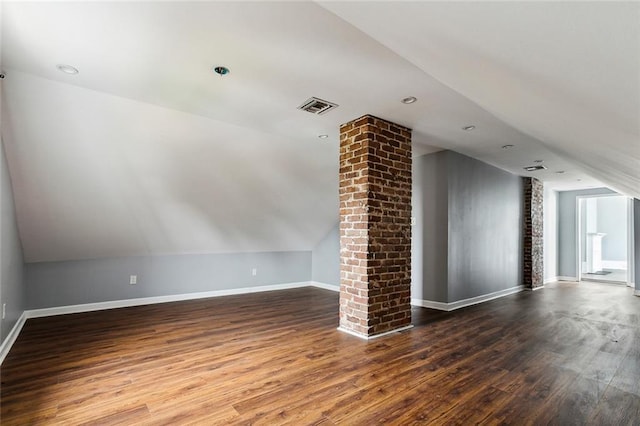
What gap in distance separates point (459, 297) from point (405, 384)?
300cm

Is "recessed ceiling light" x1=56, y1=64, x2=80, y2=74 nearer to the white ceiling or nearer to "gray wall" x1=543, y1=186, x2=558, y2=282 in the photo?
the white ceiling

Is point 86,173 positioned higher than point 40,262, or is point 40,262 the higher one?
point 86,173

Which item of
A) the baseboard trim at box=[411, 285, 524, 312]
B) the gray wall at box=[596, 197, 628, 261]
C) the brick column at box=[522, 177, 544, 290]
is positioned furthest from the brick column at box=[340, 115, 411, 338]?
the gray wall at box=[596, 197, 628, 261]

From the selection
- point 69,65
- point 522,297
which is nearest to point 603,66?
point 69,65

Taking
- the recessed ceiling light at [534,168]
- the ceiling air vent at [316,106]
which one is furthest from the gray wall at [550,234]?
the ceiling air vent at [316,106]

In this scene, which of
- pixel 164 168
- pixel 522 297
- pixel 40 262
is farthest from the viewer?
pixel 522 297

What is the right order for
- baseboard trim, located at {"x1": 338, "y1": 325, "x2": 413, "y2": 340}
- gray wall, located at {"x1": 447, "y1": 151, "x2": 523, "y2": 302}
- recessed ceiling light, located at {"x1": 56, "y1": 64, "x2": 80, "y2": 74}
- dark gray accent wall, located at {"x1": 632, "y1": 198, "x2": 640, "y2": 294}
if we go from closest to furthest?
recessed ceiling light, located at {"x1": 56, "y1": 64, "x2": 80, "y2": 74} → baseboard trim, located at {"x1": 338, "y1": 325, "x2": 413, "y2": 340} → gray wall, located at {"x1": 447, "y1": 151, "x2": 523, "y2": 302} → dark gray accent wall, located at {"x1": 632, "y1": 198, "x2": 640, "y2": 294}

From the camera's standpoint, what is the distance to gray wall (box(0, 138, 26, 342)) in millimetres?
2893

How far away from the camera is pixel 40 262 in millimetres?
4152

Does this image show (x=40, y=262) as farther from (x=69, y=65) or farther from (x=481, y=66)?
(x=481, y=66)

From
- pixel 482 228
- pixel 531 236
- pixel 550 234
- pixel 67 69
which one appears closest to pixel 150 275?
pixel 67 69

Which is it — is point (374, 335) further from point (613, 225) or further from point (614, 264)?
point (613, 225)

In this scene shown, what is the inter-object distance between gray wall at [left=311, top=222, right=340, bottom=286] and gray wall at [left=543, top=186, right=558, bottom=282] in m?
5.28

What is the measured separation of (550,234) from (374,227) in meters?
6.94
